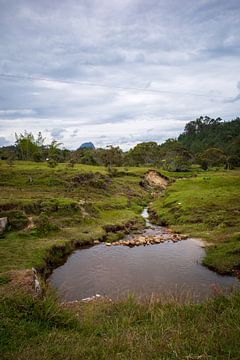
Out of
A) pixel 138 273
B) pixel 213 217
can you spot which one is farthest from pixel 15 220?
pixel 213 217

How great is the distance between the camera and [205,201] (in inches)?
1841

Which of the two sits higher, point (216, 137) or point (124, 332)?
point (216, 137)

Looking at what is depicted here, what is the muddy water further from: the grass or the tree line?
the tree line

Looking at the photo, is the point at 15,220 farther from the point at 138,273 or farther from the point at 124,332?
the point at 124,332

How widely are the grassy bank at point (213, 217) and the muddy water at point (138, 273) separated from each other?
4.62ft

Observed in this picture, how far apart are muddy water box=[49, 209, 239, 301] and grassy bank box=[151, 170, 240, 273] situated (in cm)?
141

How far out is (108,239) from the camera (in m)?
34.2

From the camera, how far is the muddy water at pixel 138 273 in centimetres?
2112

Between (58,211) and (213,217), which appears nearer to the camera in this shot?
(213,217)

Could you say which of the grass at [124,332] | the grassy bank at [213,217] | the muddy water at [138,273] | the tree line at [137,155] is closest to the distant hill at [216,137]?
the tree line at [137,155]

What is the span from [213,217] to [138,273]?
55.7 ft

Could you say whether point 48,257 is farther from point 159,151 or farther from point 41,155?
point 159,151

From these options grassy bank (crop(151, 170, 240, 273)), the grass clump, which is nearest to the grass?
grassy bank (crop(151, 170, 240, 273))

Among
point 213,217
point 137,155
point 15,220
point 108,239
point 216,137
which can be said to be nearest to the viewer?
point 15,220
